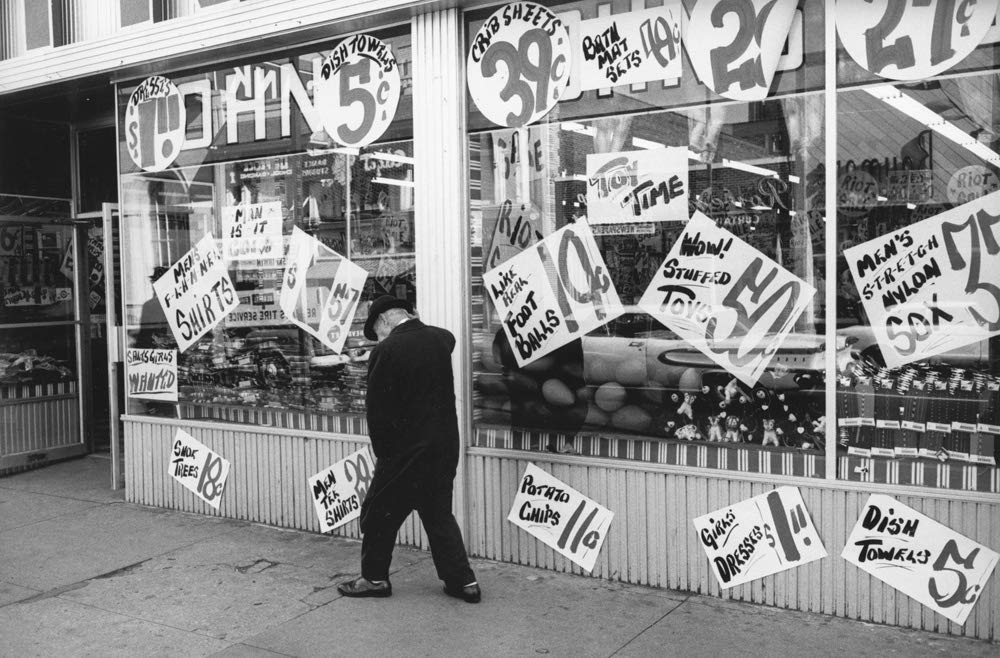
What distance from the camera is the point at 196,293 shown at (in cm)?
768

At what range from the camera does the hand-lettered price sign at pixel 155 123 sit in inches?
301

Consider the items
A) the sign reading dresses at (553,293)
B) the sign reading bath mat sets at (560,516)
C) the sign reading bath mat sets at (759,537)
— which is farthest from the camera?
the sign reading dresses at (553,293)

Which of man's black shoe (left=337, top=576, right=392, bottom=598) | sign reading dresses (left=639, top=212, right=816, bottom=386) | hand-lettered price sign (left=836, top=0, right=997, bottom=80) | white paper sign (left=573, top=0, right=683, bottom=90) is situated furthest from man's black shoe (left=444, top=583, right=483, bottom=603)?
hand-lettered price sign (left=836, top=0, right=997, bottom=80)

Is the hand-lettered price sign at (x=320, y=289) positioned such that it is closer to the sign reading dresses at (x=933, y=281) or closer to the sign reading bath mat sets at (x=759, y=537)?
the sign reading bath mat sets at (x=759, y=537)

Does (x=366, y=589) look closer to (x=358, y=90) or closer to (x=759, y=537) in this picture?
(x=759, y=537)

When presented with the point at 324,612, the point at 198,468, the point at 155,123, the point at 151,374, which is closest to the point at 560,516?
the point at 324,612

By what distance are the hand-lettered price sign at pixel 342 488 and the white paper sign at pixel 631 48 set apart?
9.44ft

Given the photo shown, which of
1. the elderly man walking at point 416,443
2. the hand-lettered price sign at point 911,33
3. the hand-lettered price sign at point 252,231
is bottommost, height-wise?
the elderly man walking at point 416,443

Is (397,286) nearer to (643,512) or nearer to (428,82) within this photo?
(428,82)

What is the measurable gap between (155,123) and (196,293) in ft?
4.57

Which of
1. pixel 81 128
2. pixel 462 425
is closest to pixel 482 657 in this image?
pixel 462 425

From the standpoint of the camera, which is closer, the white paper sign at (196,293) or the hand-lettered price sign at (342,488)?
the hand-lettered price sign at (342,488)

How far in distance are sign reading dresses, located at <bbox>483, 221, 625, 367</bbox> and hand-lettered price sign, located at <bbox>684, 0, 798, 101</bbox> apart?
3.79 feet

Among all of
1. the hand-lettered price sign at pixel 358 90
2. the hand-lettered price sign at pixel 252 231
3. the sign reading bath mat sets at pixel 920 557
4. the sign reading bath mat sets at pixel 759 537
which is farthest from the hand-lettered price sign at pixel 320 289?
the sign reading bath mat sets at pixel 920 557
